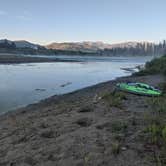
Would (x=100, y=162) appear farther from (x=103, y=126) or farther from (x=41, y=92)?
(x=41, y=92)

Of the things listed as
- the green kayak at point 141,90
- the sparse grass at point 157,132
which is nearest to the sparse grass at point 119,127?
the sparse grass at point 157,132

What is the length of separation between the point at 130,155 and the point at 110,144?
67 centimetres

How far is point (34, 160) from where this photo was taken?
5.69 m

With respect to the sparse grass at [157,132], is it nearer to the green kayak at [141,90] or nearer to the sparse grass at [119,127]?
the sparse grass at [119,127]

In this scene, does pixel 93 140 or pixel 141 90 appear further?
pixel 141 90

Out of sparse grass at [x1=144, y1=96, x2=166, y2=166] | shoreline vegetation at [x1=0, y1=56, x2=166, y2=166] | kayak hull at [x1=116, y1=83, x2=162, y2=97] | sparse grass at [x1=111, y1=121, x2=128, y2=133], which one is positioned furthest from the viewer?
kayak hull at [x1=116, y1=83, x2=162, y2=97]

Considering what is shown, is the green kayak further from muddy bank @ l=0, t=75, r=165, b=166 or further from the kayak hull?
muddy bank @ l=0, t=75, r=165, b=166

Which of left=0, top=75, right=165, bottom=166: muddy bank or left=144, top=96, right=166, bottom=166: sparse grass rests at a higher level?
left=144, top=96, right=166, bottom=166: sparse grass

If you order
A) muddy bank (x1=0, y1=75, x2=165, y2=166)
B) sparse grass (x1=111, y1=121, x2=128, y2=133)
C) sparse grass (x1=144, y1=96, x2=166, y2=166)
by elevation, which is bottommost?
muddy bank (x1=0, y1=75, x2=165, y2=166)

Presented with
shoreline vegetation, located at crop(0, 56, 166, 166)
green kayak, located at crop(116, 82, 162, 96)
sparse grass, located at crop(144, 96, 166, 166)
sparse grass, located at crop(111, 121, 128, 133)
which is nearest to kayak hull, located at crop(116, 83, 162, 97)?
green kayak, located at crop(116, 82, 162, 96)

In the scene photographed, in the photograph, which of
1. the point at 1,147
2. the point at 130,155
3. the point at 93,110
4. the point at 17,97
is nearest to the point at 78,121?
the point at 93,110

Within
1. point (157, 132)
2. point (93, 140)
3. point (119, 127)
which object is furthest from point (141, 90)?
point (93, 140)

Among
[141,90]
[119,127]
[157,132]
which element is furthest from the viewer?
[141,90]

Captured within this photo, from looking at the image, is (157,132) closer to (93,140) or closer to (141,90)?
(93,140)
